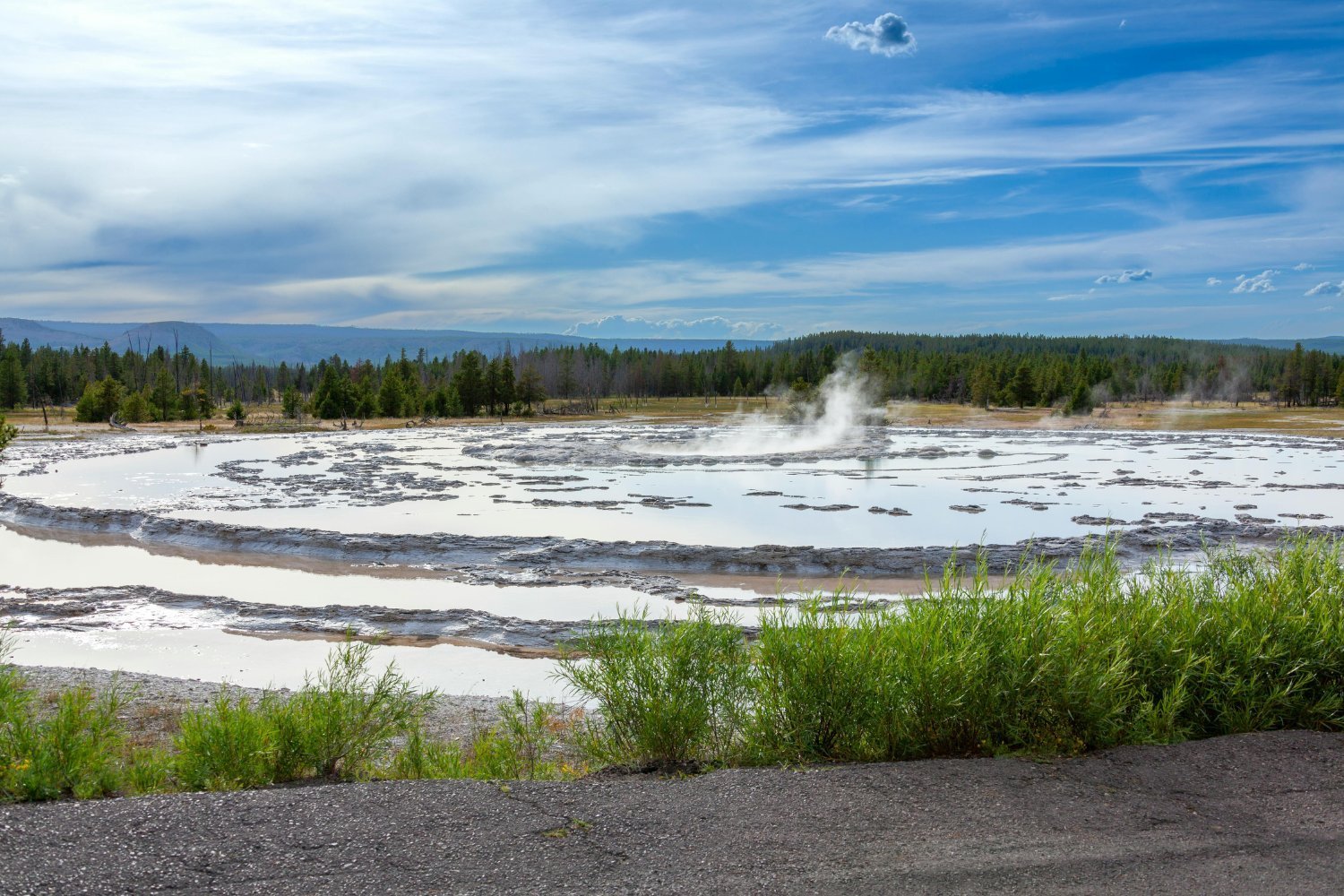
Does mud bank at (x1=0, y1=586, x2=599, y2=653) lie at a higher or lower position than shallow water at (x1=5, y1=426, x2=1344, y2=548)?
lower

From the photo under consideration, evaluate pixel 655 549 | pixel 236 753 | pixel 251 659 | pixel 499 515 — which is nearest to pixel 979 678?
pixel 236 753

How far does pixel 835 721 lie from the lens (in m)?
6.16

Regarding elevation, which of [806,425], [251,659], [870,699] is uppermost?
[806,425]

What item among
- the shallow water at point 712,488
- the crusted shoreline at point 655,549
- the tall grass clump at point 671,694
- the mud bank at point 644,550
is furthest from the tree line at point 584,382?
the tall grass clump at point 671,694

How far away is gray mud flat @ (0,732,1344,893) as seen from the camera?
4379 mm

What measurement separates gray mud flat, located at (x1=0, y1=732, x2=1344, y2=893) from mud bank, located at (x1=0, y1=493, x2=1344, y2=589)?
1349 cm

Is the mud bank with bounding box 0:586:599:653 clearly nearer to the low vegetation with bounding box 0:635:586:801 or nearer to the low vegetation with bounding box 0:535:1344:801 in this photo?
the low vegetation with bounding box 0:635:586:801

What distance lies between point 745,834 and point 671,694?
5.93ft

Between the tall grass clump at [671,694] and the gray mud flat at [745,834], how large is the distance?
0.69m

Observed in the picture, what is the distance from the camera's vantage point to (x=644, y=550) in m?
21.8

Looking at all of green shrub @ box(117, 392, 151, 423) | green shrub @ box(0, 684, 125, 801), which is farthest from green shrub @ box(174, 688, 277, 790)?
green shrub @ box(117, 392, 151, 423)

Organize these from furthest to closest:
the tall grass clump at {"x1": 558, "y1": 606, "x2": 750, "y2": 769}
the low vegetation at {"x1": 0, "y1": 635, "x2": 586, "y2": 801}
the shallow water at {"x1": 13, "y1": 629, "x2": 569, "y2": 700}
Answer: the shallow water at {"x1": 13, "y1": 629, "x2": 569, "y2": 700}
the tall grass clump at {"x1": 558, "y1": 606, "x2": 750, "y2": 769}
the low vegetation at {"x1": 0, "y1": 635, "x2": 586, "y2": 801}

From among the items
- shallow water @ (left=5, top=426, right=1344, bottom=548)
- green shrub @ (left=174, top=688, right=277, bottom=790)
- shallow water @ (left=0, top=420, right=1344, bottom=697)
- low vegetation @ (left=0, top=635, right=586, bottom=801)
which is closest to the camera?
low vegetation @ (left=0, top=635, right=586, bottom=801)

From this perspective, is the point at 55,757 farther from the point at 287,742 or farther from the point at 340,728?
the point at 340,728
